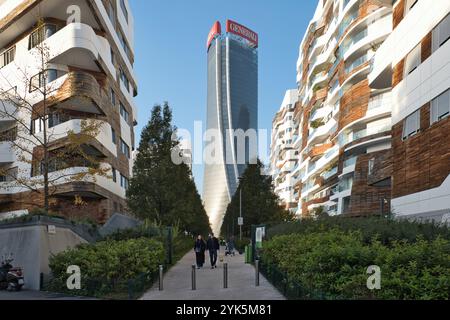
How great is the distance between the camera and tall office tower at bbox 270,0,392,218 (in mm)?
39969

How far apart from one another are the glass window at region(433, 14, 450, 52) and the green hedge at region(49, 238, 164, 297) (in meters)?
14.5

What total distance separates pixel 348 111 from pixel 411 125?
22818 mm

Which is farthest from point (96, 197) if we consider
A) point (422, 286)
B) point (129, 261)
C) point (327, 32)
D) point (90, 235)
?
point (327, 32)

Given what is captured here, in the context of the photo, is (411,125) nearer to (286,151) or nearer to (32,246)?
(32,246)

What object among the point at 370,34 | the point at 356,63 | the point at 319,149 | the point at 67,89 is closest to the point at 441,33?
the point at 67,89

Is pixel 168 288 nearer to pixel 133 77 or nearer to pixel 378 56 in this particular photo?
pixel 378 56

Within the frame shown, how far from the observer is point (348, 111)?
4469 cm

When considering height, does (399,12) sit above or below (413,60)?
above

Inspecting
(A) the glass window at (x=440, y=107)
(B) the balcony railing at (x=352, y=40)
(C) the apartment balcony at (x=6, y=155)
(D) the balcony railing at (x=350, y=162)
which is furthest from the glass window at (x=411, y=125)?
(C) the apartment balcony at (x=6, y=155)

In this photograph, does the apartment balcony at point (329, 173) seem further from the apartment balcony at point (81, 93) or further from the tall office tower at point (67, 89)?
the apartment balcony at point (81, 93)

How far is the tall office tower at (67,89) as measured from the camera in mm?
30625

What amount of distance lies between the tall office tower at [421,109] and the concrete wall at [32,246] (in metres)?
14.2

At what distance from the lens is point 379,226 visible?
536 inches

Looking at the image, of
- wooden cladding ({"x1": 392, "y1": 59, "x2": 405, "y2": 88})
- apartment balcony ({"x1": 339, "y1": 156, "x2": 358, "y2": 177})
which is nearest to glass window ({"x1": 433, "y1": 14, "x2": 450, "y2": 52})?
wooden cladding ({"x1": 392, "y1": 59, "x2": 405, "y2": 88})
